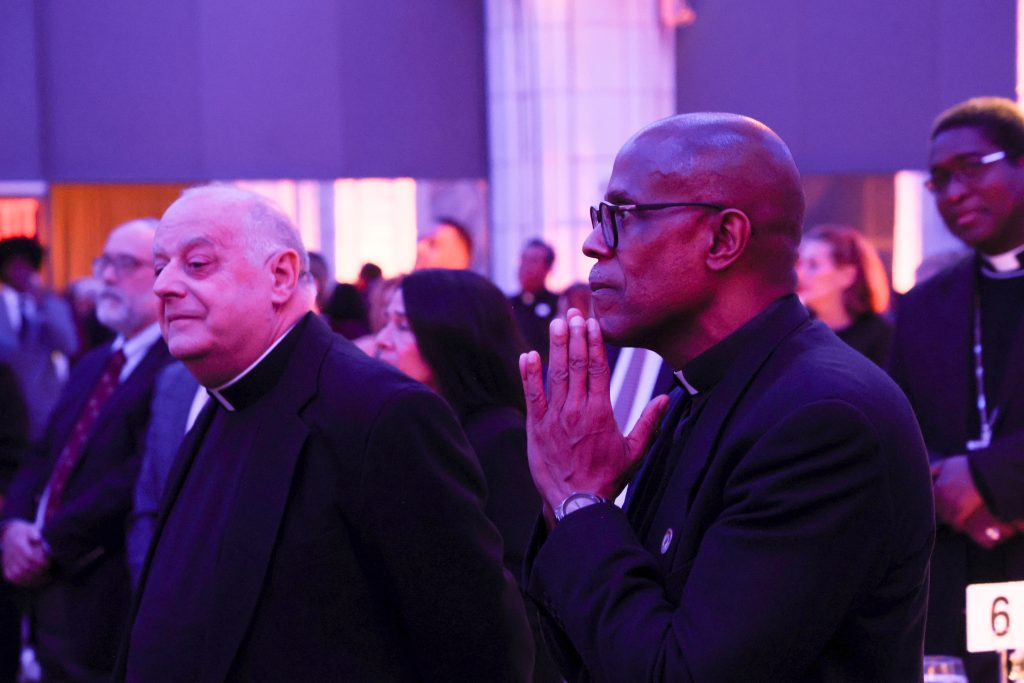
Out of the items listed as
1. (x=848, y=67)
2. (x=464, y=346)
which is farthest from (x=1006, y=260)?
(x=848, y=67)

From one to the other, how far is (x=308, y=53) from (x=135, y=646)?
32.5 ft

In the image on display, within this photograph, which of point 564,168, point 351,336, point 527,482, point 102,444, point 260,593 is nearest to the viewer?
point 260,593

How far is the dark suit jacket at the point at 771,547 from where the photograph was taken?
1706mm

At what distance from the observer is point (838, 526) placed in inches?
67.7

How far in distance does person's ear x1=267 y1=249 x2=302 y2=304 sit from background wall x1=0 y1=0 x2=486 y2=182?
9.36 m

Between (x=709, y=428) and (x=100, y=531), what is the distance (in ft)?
10.1

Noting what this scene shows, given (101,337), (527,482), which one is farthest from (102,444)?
(101,337)

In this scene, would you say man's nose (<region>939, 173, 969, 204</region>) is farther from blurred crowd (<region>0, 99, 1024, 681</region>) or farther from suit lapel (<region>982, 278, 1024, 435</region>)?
suit lapel (<region>982, 278, 1024, 435</region>)

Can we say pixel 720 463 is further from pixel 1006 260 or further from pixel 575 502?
pixel 1006 260

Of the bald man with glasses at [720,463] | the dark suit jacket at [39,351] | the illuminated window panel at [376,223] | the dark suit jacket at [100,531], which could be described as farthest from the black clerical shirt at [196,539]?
the illuminated window panel at [376,223]

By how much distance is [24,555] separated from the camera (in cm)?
458

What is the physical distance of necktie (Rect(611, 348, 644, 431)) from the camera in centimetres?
378

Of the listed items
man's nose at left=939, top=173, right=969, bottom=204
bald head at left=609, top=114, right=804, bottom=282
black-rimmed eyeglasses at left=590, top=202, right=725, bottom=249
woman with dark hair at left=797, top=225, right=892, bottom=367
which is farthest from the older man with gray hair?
woman with dark hair at left=797, top=225, right=892, bottom=367

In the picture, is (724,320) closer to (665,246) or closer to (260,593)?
(665,246)
